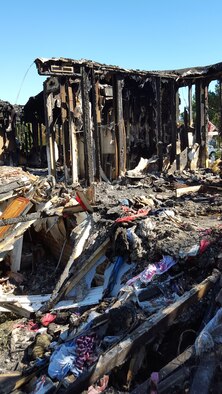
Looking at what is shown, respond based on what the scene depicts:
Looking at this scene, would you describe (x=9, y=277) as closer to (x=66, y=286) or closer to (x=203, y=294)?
(x=66, y=286)

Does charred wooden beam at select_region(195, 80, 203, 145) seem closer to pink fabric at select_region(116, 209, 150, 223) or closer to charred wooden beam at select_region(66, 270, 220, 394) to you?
pink fabric at select_region(116, 209, 150, 223)

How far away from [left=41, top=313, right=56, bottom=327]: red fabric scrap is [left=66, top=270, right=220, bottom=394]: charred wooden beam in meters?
2.01

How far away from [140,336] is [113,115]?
349 inches

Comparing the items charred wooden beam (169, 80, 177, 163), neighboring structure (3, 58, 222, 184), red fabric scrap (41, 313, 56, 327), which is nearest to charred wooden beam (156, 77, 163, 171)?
neighboring structure (3, 58, 222, 184)

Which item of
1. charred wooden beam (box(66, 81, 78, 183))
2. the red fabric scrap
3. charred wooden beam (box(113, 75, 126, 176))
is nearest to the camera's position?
the red fabric scrap

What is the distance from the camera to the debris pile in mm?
2758

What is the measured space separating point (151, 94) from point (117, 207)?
749cm

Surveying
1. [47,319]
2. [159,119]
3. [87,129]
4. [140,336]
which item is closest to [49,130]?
[87,129]

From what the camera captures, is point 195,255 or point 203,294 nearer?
point 203,294

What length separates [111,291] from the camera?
4895mm

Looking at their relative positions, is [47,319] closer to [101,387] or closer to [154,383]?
[101,387]

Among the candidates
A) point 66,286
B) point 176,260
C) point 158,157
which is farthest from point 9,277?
point 158,157

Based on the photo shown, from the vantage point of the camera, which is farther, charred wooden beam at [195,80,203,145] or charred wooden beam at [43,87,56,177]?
charred wooden beam at [195,80,203,145]

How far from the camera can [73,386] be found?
102 inches
